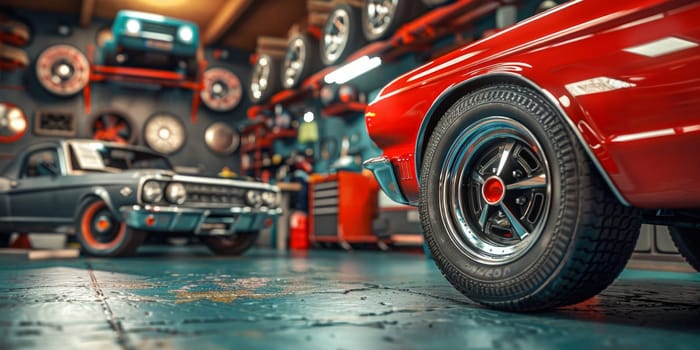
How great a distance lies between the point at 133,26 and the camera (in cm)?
826

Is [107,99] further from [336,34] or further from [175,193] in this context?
[175,193]

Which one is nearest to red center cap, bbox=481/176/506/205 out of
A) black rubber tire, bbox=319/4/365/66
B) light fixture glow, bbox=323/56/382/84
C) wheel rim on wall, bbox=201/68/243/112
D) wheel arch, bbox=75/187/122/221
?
wheel arch, bbox=75/187/122/221

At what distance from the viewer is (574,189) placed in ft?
4.56

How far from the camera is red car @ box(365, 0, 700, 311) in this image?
127cm

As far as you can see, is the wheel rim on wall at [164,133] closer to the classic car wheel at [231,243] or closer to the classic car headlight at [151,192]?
the classic car wheel at [231,243]

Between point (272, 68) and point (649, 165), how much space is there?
7694mm

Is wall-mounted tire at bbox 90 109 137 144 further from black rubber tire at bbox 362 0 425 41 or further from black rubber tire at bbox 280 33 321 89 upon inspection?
black rubber tire at bbox 362 0 425 41

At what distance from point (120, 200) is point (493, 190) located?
3.43 meters

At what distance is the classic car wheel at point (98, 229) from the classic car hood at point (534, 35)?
3386 mm

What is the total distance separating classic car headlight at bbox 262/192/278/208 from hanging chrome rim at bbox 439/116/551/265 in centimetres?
348

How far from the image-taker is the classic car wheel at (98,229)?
4496 millimetres

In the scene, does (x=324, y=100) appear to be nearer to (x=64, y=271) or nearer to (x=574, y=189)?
(x=64, y=271)

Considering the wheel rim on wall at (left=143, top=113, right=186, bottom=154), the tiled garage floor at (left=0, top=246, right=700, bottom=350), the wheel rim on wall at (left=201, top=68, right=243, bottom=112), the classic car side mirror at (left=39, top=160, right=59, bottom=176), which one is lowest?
the tiled garage floor at (left=0, top=246, right=700, bottom=350)

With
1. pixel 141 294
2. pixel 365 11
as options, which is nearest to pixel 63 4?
pixel 365 11
